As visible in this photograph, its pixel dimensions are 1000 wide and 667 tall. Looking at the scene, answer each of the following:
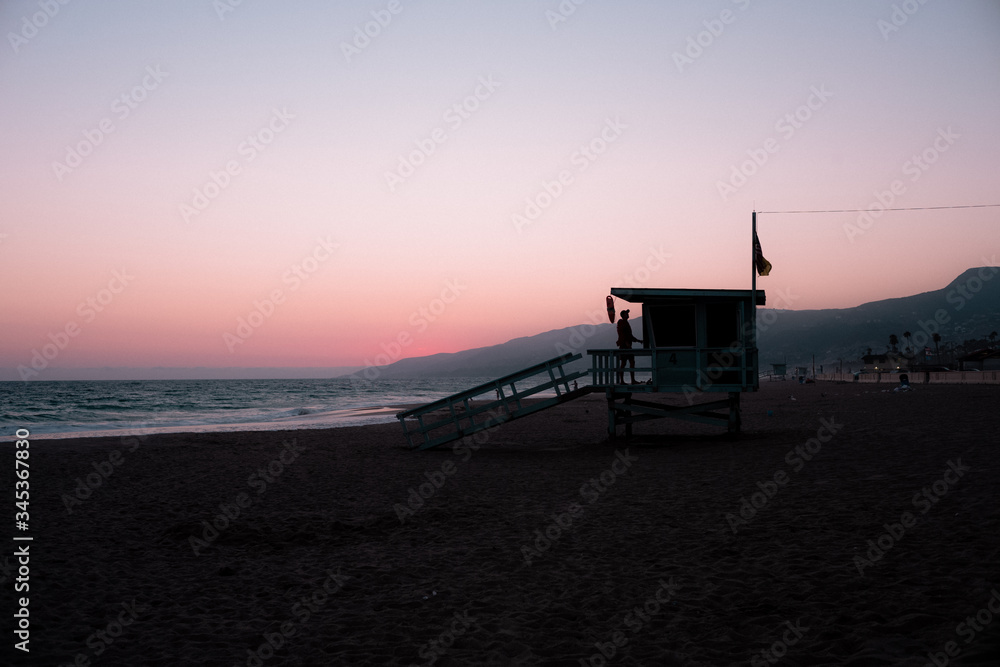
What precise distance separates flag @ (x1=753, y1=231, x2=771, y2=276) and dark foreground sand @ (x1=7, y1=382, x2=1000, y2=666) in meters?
6.32

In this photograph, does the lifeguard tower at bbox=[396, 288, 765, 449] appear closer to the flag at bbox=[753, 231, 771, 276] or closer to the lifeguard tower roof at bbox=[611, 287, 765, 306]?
the lifeguard tower roof at bbox=[611, 287, 765, 306]

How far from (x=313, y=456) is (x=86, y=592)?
447 inches

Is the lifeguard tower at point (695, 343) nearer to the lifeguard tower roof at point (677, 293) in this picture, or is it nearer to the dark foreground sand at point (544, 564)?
the lifeguard tower roof at point (677, 293)

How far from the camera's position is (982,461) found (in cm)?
1045

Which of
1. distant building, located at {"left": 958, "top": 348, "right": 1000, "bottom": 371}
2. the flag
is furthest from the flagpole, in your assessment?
distant building, located at {"left": 958, "top": 348, "right": 1000, "bottom": 371}

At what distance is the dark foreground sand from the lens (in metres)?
5.36

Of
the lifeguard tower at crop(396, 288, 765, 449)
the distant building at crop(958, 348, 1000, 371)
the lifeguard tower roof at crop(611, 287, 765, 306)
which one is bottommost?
the distant building at crop(958, 348, 1000, 371)

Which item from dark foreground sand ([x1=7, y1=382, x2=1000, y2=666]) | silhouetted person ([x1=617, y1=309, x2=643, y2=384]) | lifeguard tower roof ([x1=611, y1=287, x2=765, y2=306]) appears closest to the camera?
dark foreground sand ([x1=7, y1=382, x2=1000, y2=666])

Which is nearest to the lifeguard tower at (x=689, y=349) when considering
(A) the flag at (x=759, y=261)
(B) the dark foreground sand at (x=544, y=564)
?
Result: (A) the flag at (x=759, y=261)

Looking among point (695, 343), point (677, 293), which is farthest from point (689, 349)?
point (677, 293)

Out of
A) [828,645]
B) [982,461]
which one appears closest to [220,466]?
[828,645]

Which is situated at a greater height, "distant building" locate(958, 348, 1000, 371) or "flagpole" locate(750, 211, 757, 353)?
"flagpole" locate(750, 211, 757, 353)

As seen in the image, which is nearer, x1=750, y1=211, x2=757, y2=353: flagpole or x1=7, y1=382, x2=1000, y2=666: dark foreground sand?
x1=7, y1=382, x2=1000, y2=666: dark foreground sand

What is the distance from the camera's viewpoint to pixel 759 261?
18.9 m
